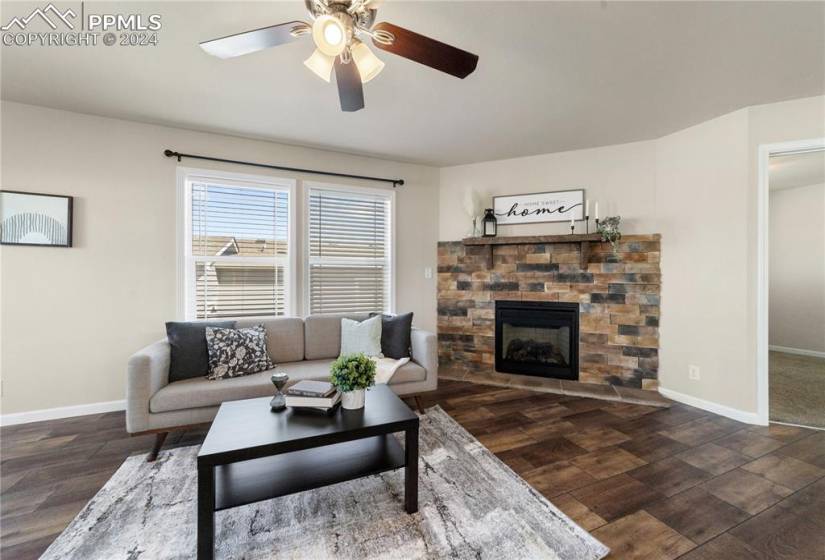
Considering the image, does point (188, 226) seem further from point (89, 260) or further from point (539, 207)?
point (539, 207)

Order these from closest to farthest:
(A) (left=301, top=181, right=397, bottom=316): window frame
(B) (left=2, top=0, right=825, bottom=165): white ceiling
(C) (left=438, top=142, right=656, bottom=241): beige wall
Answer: (B) (left=2, top=0, right=825, bottom=165): white ceiling → (C) (left=438, top=142, right=656, bottom=241): beige wall → (A) (left=301, top=181, right=397, bottom=316): window frame

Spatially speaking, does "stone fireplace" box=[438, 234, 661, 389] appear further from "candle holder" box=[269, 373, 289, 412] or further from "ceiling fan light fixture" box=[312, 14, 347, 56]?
"ceiling fan light fixture" box=[312, 14, 347, 56]

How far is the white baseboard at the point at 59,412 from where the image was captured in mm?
2531

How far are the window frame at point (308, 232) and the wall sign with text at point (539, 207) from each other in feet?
4.09

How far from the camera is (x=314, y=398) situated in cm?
173

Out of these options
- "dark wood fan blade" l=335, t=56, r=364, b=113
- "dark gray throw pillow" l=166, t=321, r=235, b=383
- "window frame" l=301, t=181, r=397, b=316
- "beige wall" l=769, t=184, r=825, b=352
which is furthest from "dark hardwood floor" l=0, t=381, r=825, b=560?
"beige wall" l=769, t=184, r=825, b=352

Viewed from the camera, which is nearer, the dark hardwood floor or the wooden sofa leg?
→ the dark hardwood floor

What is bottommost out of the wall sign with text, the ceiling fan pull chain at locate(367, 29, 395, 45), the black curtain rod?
the wall sign with text

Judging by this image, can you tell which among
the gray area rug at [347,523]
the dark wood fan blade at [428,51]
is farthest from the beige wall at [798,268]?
the dark wood fan blade at [428,51]

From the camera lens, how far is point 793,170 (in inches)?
153

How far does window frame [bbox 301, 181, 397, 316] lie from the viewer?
3.44 m

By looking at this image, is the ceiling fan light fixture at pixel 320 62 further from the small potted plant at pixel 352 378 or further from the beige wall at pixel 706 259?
the beige wall at pixel 706 259

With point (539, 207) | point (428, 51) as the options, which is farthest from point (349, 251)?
point (428, 51)

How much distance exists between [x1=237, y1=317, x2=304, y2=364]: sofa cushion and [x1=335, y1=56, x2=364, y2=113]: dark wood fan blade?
74.0 inches
